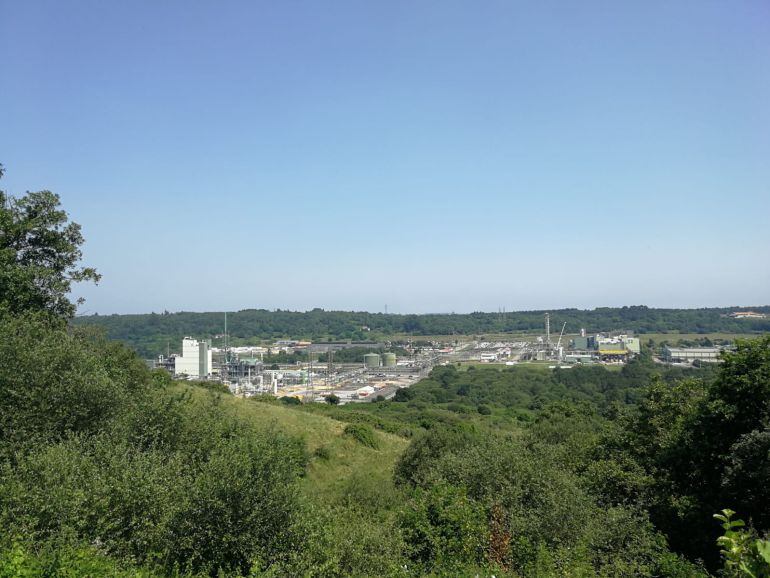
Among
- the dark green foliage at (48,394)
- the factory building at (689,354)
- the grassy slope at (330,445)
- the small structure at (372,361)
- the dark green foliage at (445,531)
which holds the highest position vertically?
the dark green foliage at (48,394)

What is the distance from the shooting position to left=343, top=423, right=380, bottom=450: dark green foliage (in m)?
33.0

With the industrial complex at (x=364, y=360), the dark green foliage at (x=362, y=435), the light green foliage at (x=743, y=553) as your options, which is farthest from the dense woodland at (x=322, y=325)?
the light green foliage at (x=743, y=553)

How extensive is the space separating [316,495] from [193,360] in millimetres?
56102

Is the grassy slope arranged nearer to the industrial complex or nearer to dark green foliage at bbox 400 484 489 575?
dark green foliage at bbox 400 484 489 575

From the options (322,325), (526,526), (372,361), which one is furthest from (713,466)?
(322,325)

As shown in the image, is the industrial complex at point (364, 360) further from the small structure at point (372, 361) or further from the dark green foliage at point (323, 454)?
the dark green foliage at point (323, 454)

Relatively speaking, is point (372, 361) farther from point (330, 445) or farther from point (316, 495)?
point (316, 495)

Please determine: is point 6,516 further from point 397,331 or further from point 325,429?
point 397,331

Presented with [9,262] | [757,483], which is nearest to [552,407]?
[757,483]

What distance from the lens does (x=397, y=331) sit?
7835 inches

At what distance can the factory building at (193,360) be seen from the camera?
6550 centimetres

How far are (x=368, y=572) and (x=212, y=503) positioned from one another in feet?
10.2

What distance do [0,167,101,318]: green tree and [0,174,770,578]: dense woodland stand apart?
118mm

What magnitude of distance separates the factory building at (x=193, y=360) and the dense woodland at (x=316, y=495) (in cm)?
4522
